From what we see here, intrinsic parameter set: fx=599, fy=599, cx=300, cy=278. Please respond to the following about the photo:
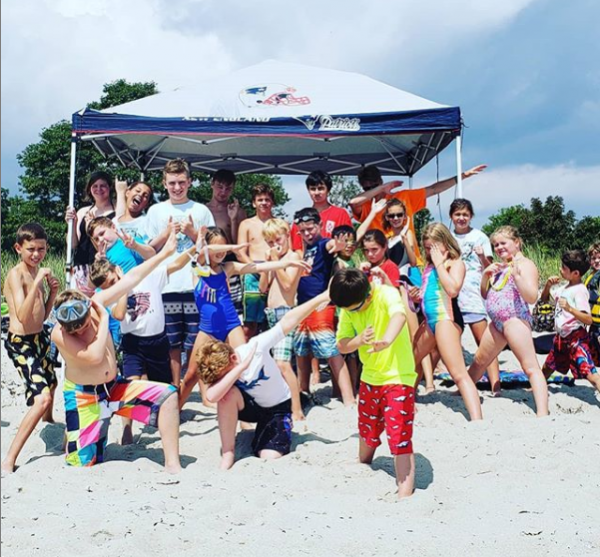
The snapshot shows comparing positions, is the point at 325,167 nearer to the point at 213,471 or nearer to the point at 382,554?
the point at 213,471

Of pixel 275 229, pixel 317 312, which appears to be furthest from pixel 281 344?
pixel 275 229

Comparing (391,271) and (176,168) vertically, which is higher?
(176,168)

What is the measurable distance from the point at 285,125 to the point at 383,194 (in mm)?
1174

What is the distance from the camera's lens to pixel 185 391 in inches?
180

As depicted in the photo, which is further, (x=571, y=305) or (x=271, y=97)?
(x=271, y=97)

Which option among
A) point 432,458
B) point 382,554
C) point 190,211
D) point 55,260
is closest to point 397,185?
point 190,211

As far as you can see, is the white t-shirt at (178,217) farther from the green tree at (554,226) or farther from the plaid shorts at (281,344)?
the green tree at (554,226)

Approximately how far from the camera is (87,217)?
5840 millimetres

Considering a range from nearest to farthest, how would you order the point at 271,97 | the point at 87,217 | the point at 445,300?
the point at 445,300 → the point at 87,217 → the point at 271,97

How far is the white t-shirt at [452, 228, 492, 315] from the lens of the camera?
17.3 feet

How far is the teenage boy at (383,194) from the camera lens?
578cm

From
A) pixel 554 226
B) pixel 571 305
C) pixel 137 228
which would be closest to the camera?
pixel 571 305

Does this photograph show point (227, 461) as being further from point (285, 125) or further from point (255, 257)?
point (285, 125)

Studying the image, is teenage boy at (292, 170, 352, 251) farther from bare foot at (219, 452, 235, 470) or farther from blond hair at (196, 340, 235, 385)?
bare foot at (219, 452, 235, 470)
